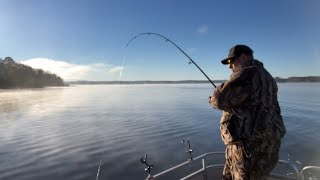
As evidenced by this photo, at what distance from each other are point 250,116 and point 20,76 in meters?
114

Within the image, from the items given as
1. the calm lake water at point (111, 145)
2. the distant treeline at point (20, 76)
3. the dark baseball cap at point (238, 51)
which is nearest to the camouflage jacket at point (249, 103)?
the dark baseball cap at point (238, 51)

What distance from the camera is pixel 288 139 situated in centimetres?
1609

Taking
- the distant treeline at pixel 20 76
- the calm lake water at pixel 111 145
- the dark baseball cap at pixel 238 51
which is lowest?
the calm lake water at pixel 111 145

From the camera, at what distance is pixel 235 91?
11.2 ft

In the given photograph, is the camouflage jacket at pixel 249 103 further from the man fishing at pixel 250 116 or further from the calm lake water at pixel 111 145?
the calm lake water at pixel 111 145

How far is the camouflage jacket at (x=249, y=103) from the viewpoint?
3.44 m

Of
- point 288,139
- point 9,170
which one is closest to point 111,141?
point 9,170

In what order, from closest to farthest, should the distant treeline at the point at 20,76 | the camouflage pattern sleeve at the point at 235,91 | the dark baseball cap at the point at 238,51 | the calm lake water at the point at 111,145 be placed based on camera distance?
the camouflage pattern sleeve at the point at 235,91
the dark baseball cap at the point at 238,51
the calm lake water at the point at 111,145
the distant treeline at the point at 20,76

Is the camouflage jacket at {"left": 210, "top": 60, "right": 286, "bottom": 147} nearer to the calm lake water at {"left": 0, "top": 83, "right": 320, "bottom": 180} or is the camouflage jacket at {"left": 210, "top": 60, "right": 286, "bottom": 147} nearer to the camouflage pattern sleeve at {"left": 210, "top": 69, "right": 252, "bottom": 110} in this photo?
the camouflage pattern sleeve at {"left": 210, "top": 69, "right": 252, "bottom": 110}

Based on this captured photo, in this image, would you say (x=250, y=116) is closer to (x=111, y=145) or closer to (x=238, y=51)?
(x=238, y=51)

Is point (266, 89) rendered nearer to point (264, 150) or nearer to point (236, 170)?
point (264, 150)

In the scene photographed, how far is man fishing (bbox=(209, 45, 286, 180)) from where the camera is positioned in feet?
11.3

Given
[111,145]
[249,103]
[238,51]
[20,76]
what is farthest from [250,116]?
[20,76]

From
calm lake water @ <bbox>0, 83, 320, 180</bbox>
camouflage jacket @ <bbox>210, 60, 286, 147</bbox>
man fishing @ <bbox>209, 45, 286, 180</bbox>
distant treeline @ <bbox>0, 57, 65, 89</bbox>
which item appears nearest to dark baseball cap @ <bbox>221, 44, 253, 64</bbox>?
man fishing @ <bbox>209, 45, 286, 180</bbox>
